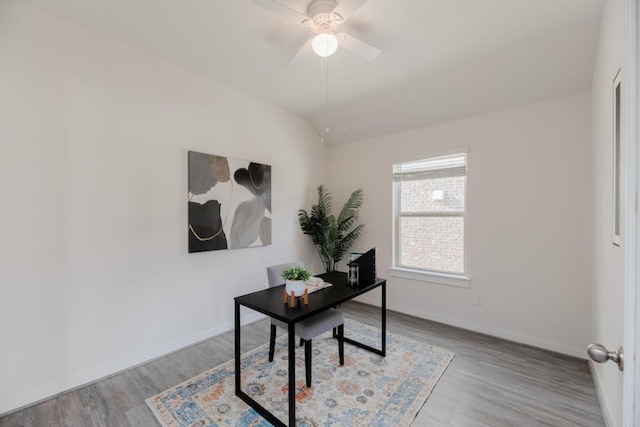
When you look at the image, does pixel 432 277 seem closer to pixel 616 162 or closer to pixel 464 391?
pixel 464 391

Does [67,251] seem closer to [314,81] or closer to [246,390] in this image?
[246,390]

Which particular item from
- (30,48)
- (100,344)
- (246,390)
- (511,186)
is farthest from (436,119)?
(100,344)

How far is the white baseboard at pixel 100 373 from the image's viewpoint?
74.9 inches

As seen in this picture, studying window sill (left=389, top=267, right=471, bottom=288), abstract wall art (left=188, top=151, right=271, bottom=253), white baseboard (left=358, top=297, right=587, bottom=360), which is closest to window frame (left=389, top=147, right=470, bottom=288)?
window sill (left=389, top=267, right=471, bottom=288)

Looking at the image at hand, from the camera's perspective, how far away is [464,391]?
6.91ft

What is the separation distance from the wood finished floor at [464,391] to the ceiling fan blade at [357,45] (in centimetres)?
260

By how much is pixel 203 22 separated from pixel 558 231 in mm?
3684

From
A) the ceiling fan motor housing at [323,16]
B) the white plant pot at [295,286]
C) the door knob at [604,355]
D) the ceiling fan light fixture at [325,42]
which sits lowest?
the white plant pot at [295,286]

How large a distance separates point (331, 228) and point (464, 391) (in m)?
2.42

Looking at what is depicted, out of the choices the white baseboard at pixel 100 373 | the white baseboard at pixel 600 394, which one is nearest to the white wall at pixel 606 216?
the white baseboard at pixel 600 394

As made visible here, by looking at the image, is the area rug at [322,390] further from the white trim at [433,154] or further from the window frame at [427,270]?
the white trim at [433,154]

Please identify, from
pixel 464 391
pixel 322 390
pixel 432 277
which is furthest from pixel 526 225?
pixel 322 390

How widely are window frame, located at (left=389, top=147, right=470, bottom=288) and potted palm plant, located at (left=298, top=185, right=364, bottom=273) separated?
535 mm

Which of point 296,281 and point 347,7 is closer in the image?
point 347,7
